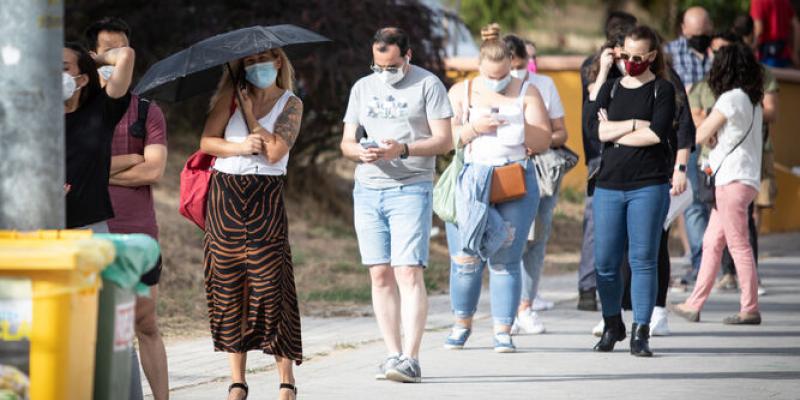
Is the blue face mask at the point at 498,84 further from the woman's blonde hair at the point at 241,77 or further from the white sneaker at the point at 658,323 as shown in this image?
the woman's blonde hair at the point at 241,77

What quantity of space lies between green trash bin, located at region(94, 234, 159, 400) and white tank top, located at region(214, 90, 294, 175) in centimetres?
194

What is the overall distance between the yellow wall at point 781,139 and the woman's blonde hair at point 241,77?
30.5 ft

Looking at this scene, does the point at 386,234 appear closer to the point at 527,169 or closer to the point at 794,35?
the point at 527,169

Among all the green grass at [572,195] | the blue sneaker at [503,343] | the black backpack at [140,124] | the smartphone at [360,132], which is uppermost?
the black backpack at [140,124]

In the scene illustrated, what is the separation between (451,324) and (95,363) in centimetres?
555

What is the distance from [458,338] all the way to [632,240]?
1.20 metres

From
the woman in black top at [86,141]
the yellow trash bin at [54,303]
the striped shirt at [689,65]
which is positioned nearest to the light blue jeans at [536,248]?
the striped shirt at [689,65]

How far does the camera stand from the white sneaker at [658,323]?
9828mm

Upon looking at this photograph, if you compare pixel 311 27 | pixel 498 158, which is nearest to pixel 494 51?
pixel 498 158

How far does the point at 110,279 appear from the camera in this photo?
5027 millimetres

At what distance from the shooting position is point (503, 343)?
907cm

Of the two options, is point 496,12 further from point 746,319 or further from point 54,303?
point 54,303

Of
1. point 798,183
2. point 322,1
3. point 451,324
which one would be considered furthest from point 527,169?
point 798,183

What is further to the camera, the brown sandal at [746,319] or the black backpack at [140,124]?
the brown sandal at [746,319]
